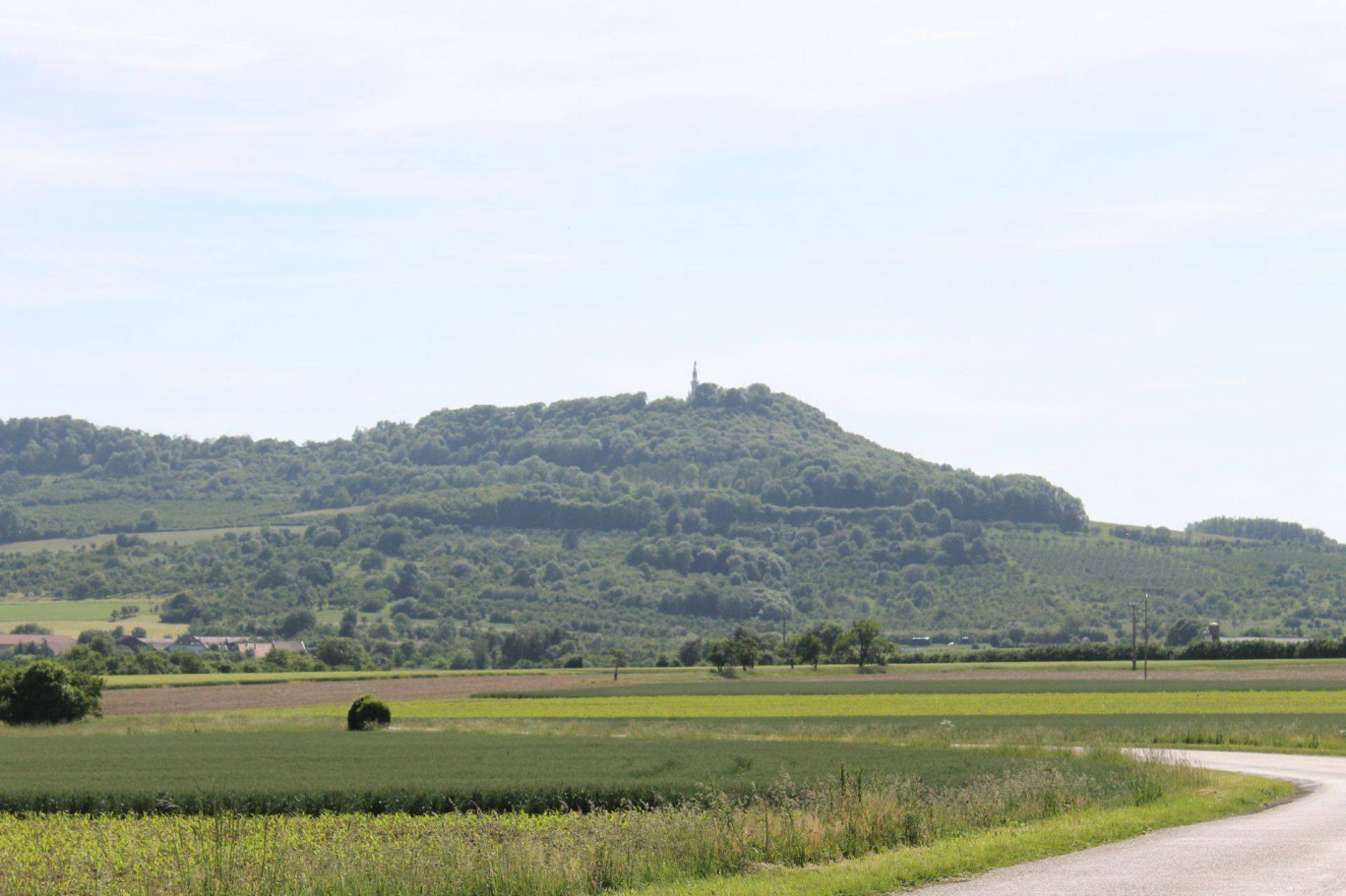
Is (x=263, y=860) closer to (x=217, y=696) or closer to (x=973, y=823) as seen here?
(x=973, y=823)

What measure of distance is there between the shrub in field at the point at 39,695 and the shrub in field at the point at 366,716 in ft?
52.3

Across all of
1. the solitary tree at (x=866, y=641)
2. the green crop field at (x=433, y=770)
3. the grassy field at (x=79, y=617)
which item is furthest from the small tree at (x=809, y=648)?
the grassy field at (x=79, y=617)

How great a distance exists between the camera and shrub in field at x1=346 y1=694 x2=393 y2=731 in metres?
52.8

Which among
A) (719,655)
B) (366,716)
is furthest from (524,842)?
(719,655)

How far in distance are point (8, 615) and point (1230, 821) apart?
18066 cm

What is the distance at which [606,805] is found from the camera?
92.6 ft

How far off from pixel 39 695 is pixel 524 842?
2000 inches

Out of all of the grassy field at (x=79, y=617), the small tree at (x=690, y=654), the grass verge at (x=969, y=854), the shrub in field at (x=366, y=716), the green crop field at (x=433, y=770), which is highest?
the grass verge at (x=969, y=854)

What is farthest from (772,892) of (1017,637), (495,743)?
(1017,637)

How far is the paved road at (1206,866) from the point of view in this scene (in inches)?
614

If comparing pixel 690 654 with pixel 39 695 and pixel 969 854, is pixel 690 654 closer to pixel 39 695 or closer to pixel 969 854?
pixel 39 695

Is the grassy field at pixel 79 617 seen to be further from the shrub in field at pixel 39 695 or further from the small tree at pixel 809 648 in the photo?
the shrub in field at pixel 39 695

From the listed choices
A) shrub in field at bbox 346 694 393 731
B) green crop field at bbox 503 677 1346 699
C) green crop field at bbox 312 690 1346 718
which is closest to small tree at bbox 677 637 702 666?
green crop field at bbox 503 677 1346 699

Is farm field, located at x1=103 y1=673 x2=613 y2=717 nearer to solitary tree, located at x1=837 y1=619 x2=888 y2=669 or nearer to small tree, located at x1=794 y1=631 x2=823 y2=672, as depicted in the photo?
small tree, located at x1=794 y1=631 x2=823 y2=672
